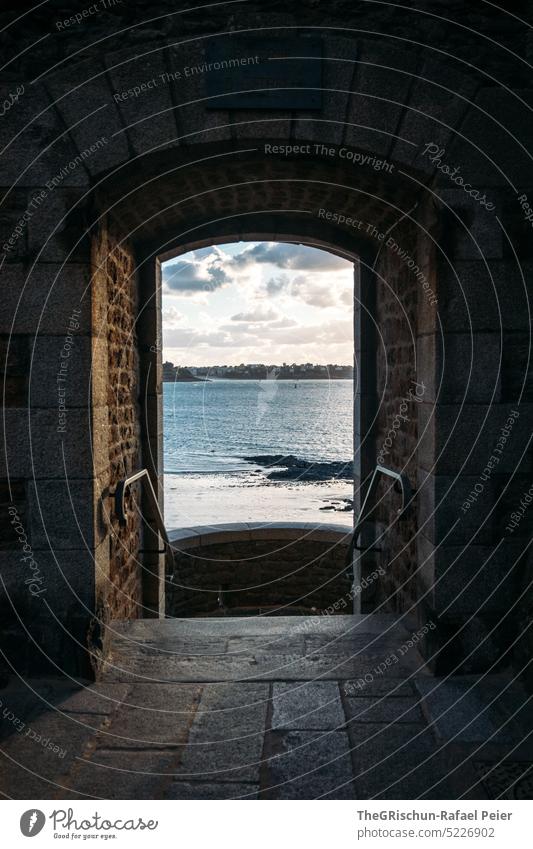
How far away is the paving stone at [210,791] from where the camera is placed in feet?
8.90

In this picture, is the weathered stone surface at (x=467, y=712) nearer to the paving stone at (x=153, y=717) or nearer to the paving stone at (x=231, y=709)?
the paving stone at (x=231, y=709)

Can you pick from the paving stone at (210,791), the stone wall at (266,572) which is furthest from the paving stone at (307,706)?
the stone wall at (266,572)

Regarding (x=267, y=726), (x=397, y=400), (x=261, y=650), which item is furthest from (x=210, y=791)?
(x=397, y=400)

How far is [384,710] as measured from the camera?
3.42 meters

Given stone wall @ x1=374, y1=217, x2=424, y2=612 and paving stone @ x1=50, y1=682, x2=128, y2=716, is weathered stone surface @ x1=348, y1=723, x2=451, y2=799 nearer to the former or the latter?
paving stone @ x1=50, y1=682, x2=128, y2=716

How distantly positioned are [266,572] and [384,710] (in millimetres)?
5607

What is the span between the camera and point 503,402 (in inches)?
151

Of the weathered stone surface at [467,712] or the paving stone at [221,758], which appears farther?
the weathered stone surface at [467,712]

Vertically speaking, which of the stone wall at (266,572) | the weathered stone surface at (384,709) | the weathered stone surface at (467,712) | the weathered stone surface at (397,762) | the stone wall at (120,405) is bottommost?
the stone wall at (266,572)

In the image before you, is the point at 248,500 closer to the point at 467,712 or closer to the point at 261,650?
the point at 261,650

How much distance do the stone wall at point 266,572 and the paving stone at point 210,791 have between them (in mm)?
5800

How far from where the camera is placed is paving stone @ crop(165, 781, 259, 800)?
2713 mm

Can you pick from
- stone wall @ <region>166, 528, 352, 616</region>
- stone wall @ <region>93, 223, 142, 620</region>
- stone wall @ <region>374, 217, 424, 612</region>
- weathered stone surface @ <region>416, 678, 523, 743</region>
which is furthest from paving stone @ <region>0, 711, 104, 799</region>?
stone wall @ <region>166, 528, 352, 616</region>

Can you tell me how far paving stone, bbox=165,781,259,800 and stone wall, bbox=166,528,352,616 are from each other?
5.80 m
